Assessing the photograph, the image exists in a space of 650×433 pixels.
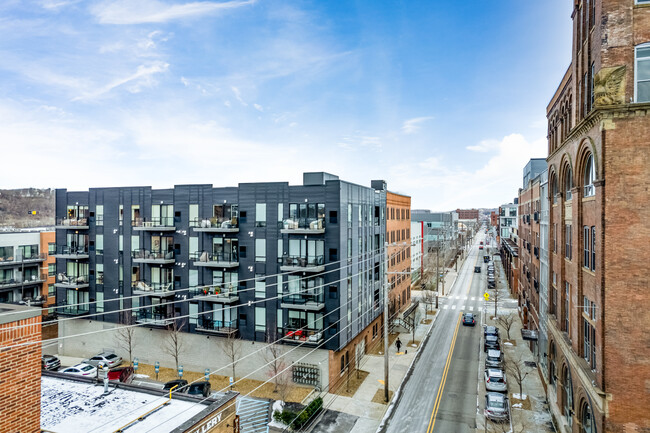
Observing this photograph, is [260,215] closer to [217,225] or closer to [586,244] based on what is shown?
[217,225]

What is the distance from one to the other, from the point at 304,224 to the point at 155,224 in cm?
1430

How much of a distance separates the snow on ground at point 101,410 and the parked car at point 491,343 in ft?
92.0

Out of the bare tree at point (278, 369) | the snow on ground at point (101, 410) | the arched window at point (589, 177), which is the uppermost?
the arched window at point (589, 177)

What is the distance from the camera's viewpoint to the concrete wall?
1072 inches

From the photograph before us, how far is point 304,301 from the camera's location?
2730cm

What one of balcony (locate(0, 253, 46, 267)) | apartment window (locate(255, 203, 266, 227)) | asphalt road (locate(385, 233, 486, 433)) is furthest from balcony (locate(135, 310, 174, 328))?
asphalt road (locate(385, 233, 486, 433))

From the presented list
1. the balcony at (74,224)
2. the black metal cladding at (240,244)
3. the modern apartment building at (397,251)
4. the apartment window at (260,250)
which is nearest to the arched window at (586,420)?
the black metal cladding at (240,244)

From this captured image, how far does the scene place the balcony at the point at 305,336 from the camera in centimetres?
2619

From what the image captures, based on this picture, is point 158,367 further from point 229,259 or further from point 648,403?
point 648,403

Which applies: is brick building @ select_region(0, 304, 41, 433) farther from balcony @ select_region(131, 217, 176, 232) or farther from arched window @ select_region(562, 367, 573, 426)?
balcony @ select_region(131, 217, 176, 232)

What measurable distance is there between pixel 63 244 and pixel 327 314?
2864cm

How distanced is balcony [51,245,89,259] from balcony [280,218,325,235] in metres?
21.3

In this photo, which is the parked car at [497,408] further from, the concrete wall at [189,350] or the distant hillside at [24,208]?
the distant hillside at [24,208]

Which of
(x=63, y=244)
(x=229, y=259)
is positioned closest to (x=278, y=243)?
(x=229, y=259)
